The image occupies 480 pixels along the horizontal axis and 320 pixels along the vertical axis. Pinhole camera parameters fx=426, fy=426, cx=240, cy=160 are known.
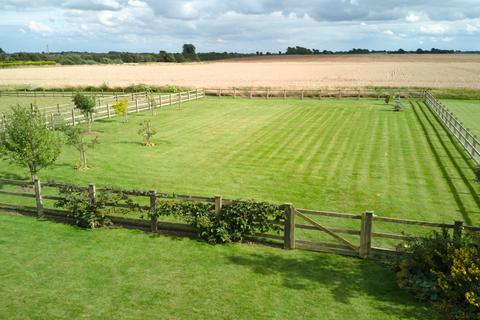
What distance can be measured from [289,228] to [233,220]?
1.38 meters

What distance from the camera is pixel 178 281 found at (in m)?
8.37

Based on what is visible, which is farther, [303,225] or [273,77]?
[273,77]

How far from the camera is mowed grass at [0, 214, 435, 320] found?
7336mm

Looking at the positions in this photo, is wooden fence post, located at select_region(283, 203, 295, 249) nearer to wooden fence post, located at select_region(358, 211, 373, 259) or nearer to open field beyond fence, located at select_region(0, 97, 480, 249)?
open field beyond fence, located at select_region(0, 97, 480, 249)

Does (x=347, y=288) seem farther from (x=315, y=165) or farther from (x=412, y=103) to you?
(x=412, y=103)

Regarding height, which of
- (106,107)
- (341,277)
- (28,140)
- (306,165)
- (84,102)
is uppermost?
(84,102)

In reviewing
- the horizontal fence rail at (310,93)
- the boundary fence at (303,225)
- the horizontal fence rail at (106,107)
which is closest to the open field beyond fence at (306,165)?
the boundary fence at (303,225)

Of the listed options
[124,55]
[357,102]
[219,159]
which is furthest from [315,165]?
[124,55]

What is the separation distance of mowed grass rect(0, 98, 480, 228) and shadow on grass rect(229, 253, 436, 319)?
144 inches

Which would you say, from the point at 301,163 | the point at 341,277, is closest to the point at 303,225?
the point at 341,277

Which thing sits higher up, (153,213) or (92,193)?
(92,193)

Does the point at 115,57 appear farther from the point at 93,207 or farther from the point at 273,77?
the point at 93,207

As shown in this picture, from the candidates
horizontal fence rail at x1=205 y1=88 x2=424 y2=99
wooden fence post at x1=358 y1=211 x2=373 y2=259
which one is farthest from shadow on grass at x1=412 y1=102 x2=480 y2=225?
horizontal fence rail at x1=205 y1=88 x2=424 y2=99

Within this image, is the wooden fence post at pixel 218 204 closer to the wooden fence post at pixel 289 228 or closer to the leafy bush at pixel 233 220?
the leafy bush at pixel 233 220
